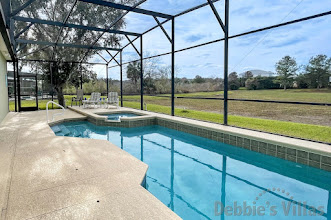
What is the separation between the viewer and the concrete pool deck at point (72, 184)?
1769mm

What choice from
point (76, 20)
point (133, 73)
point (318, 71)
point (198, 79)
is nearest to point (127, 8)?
point (76, 20)

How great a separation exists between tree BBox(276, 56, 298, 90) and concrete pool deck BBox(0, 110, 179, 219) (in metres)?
6.12

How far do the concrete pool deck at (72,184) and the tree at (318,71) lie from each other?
18.6ft

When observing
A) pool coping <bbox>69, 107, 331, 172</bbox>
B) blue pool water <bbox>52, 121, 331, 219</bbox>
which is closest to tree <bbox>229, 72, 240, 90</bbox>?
pool coping <bbox>69, 107, 331, 172</bbox>

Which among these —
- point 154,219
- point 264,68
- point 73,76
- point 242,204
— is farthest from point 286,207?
point 73,76

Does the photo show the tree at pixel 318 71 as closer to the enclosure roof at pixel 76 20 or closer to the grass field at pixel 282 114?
the grass field at pixel 282 114

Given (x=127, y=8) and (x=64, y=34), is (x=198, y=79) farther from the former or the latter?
(x=64, y=34)

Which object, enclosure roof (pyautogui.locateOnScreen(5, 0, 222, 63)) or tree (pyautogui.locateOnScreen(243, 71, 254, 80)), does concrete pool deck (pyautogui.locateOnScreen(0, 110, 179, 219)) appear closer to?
enclosure roof (pyautogui.locateOnScreen(5, 0, 222, 63))

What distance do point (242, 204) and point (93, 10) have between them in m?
7.30

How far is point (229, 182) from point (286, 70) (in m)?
5.71

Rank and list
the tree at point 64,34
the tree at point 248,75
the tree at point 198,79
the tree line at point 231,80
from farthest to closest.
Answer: the tree at point 198,79, the tree at point 248,75, the tree at point 64,34, the tree line at point 231,80

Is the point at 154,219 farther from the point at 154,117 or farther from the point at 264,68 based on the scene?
the point at 264,68

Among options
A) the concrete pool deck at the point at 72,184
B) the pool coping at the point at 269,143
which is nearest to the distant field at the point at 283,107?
the pool coping at the point at 269,143

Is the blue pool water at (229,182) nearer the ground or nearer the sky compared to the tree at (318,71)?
nearer the ground
